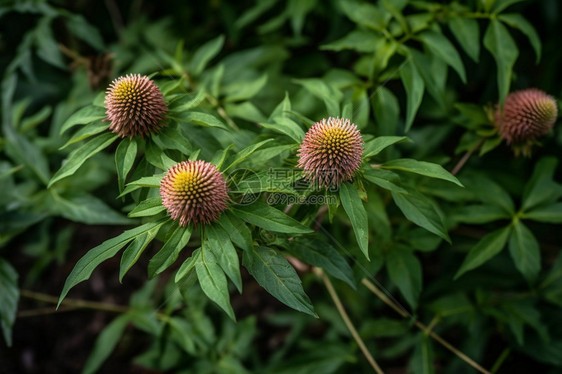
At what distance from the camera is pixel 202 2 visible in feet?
13.7

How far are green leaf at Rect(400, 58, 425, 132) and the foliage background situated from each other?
0.14 feet

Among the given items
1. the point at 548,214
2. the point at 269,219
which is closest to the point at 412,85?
the point at 548,214

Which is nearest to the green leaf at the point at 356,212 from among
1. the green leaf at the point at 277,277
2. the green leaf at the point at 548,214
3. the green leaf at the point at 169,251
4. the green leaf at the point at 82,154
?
the green leaf at the point at 277,277

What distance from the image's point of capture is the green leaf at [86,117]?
2000 millimetres

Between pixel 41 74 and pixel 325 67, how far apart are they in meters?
2.41

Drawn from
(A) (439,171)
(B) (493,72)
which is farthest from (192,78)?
(B) (493,72)

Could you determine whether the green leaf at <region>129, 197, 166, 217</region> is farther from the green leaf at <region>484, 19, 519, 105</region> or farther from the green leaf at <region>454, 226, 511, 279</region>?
the green leaf at <region>484, 19, 519, 105</region>

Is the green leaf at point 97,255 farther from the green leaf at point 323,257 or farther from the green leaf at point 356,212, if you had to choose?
the green leaf at point 356,212

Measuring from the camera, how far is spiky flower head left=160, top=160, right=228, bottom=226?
1.71m

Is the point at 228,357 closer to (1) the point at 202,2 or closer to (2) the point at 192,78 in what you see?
(2) the point at 192,78

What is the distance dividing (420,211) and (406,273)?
0.70 m

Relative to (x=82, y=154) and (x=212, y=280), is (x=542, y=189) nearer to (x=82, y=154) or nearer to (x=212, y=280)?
(x=212, y=280)

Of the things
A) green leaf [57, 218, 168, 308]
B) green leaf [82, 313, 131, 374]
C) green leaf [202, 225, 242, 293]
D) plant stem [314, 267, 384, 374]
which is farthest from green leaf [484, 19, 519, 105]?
green leaf [82, 313, 131, 374]

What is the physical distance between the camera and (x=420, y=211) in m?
1.95
